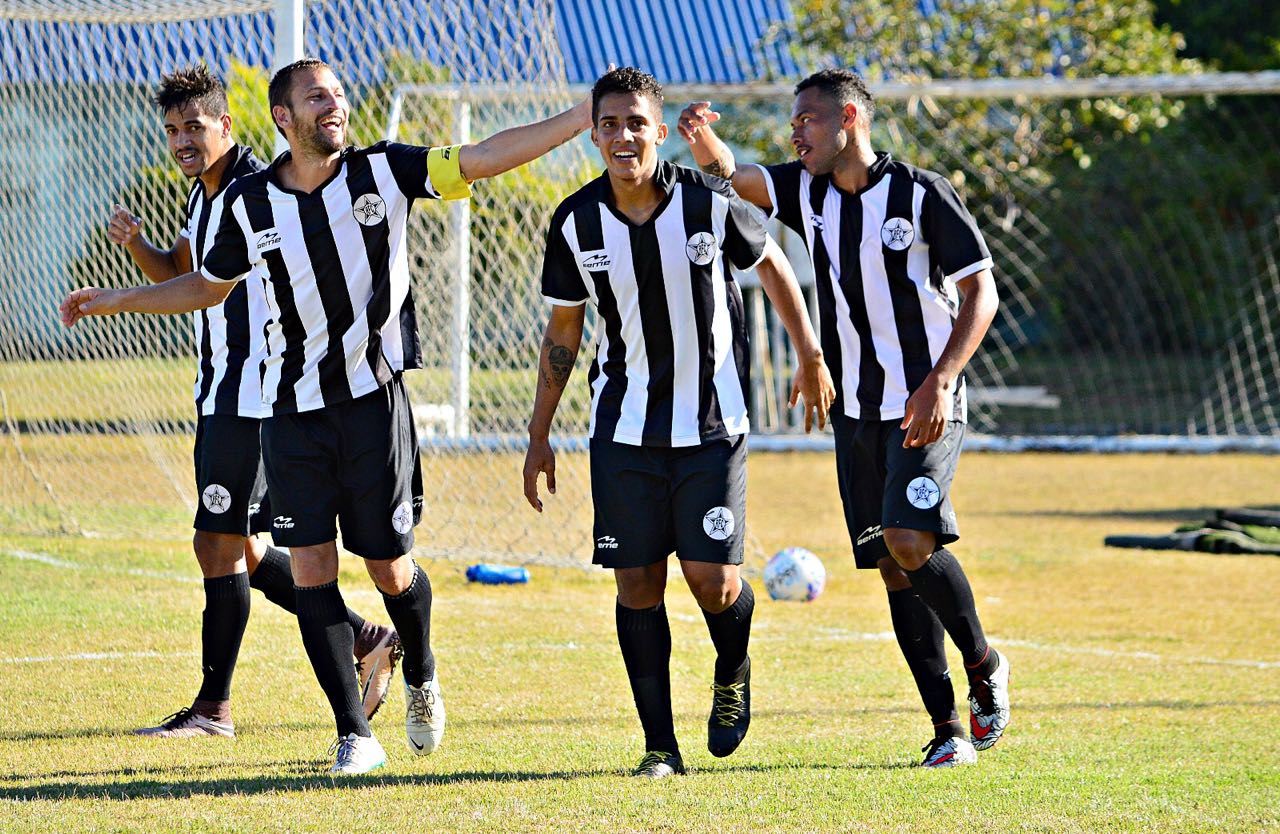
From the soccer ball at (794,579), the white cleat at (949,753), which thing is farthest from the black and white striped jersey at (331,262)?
the soccer ball at (794,579)

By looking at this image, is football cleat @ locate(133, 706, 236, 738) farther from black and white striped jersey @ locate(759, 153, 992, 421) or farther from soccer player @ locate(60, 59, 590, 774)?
A: black and white striped jersey @ locate(759, 153, 992, 421)

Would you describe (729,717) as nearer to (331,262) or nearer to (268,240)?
(331,262)

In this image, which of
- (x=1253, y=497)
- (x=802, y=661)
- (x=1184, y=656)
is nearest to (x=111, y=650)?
(x=802, y=661)

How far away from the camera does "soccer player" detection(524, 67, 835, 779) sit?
15.9ft

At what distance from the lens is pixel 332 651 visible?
4.98 meters

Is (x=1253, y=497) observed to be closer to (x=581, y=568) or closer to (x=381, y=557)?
(x=581, y=568)

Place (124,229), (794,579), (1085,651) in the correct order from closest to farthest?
(124,229) → (1085,651) → (794,579)

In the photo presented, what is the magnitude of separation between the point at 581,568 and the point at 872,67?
501 inches

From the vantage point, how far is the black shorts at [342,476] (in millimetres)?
4945

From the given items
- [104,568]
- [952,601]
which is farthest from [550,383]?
[104,568]

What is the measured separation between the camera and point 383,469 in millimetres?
4973

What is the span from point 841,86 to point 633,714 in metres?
2.33

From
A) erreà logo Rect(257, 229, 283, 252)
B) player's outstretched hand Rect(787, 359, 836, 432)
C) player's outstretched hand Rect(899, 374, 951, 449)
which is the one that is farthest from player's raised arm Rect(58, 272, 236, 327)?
player's outstretched hand Rect(899, 374, 951, 449)

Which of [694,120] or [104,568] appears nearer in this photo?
[694,120]
